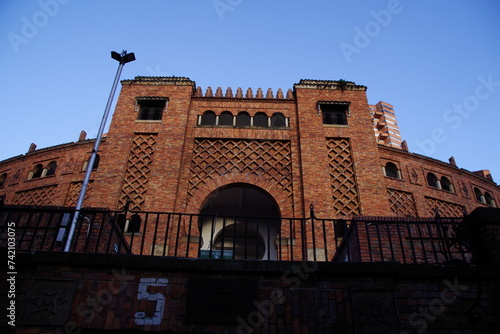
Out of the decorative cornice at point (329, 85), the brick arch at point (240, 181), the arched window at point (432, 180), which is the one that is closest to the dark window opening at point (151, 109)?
the brick arch at point (240, 181)

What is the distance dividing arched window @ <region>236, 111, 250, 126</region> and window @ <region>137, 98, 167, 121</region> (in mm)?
2752

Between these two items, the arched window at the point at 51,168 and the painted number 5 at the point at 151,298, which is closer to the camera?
the painted number 5 at the point at 151,298

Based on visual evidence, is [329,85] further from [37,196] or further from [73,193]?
[37,196]

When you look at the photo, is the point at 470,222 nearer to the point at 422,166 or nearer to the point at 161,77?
the point at 161,77

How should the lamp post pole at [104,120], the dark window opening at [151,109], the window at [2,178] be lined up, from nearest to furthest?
1. the lamp post pole at [104,120]
2. the dark window opening at [151,109]
3. the window at [2,178]

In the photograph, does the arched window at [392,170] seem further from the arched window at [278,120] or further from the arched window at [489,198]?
the arched window at [489,198]

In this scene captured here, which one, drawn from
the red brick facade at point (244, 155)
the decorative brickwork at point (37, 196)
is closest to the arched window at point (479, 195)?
the red brick facade at point (244, 155)

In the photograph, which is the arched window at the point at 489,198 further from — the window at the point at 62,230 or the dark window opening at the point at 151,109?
the window at the point at 62,230

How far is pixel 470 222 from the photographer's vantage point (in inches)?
201

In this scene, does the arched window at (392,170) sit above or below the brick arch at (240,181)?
above

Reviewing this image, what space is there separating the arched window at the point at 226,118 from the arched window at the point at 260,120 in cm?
88

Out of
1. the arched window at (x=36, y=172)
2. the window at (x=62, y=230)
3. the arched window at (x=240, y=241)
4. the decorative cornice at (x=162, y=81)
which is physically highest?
the decorative cornice at (x=162, y=81)

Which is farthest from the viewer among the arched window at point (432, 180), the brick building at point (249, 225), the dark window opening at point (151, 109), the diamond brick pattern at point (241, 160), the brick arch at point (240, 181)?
the arched window at point (432, 180)

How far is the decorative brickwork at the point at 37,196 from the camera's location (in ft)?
51.9
